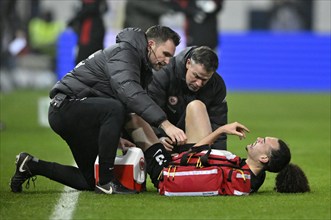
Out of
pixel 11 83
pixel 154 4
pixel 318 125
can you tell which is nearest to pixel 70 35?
pixel 11 83

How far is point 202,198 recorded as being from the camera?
849 centimetres

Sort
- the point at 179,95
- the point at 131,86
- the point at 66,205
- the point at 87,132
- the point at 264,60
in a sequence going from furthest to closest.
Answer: the point at 264,60, the point at 179,95, the point at 87,132, the point at 131,86, the point at 66,205

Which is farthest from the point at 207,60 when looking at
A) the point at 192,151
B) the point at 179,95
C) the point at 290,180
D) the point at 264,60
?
the point at 264,60

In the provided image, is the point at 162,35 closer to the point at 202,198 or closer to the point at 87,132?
the point at 87,132

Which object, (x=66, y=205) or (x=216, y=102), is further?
(x=216, y=102)

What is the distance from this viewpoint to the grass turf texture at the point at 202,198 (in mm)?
7758

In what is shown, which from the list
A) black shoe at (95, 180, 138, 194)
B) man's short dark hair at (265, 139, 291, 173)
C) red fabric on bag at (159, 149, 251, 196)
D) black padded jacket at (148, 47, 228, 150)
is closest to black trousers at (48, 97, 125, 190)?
black shoe at (95, 180, 138, 194)

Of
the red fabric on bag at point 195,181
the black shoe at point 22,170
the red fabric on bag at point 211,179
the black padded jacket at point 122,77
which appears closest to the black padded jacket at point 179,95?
the black padded jacket at point 122,77

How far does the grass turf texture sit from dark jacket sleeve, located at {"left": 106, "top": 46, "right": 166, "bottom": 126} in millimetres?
650

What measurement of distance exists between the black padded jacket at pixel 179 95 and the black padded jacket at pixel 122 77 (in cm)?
83

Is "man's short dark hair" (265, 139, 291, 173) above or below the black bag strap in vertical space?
below

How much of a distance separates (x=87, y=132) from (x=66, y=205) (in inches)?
30.7

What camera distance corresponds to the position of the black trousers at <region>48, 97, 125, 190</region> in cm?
857

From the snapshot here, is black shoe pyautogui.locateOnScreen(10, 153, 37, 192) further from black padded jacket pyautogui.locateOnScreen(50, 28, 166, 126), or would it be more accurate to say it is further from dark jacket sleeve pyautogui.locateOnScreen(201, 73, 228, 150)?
dark jacket sleeve pyautogui.locateOnScreen(201, 73, 228, 150)
